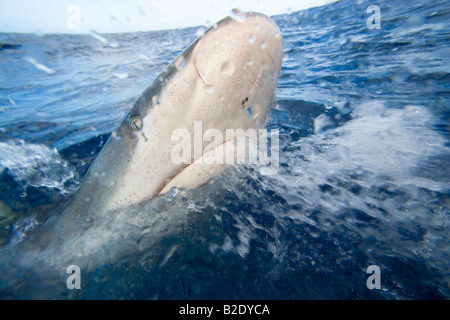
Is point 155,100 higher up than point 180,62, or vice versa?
point 180,62

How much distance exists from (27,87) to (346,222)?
1043cm

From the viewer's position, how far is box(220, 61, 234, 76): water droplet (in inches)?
41.3

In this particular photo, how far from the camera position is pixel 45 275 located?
1320mm

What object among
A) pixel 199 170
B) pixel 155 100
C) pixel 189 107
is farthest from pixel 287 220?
pixel 155 100

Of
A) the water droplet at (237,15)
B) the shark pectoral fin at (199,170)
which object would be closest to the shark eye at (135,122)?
the shark pectoral fin at (199,170)

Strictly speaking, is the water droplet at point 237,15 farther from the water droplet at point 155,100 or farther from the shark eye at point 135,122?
the shark eye at point 135,122

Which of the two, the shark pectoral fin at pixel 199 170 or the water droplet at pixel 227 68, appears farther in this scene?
the shark pectoral fin at pixel 199 170

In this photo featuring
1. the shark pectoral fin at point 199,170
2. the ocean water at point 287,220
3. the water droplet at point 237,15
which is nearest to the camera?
the water droplet at point 237,15

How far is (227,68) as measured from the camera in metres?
1.07

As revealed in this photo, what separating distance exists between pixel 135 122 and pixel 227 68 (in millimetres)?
627

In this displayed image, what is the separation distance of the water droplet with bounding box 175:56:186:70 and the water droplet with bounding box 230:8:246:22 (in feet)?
1.02

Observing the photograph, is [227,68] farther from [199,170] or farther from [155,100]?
[199,170]

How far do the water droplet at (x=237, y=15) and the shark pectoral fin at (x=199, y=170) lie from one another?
0.72m

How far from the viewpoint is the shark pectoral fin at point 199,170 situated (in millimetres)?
1423
